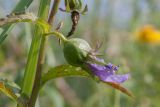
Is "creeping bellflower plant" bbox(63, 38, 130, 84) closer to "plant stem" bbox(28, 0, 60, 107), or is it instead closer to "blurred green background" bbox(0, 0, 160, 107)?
"plant stem" bbox(28, 0, 60, 107)

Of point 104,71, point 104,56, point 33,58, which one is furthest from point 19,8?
point 104,56

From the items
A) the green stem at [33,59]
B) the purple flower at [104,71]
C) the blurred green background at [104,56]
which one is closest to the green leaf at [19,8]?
the green stem at [33,59]

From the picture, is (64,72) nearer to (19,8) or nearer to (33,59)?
(33,59)

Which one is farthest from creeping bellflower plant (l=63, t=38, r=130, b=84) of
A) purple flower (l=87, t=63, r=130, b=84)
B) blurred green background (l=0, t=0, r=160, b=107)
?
blurred green background (l=0, t=0, r=160, b=107)

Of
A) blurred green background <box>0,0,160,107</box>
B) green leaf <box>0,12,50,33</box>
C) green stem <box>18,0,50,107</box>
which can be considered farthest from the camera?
blurred green background <box>0,0,160,107</box>

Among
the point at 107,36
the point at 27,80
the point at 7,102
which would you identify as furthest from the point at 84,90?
the point at 27,80

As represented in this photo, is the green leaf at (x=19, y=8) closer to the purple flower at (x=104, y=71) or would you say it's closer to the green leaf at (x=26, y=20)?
the green leaf at (x=26, y=20)
